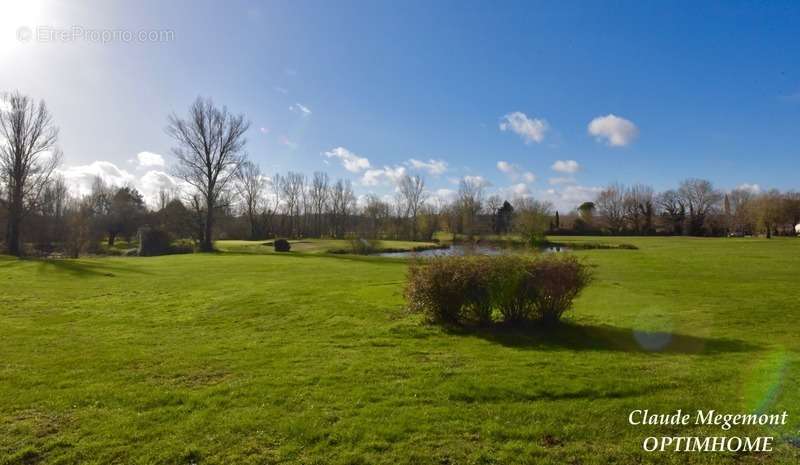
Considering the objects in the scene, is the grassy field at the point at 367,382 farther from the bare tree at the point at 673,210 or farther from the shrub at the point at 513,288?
the bare tree at the point at 673,210

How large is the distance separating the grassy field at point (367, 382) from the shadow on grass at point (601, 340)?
78mm

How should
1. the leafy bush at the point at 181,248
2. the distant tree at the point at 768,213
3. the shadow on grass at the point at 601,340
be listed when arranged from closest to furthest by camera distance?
the shadow on grass at the point at 601,340
the leafy bush at the point at 181,248
the distant tree at the point at 768,213

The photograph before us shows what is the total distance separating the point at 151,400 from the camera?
520cm

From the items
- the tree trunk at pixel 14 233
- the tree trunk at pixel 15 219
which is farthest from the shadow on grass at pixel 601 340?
the tree trunk at pixel 14 233

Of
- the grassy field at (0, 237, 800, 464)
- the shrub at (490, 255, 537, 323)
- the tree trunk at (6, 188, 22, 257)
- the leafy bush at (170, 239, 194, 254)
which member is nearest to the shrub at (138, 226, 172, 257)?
the leafy bush at (170, 239, 194, 254)

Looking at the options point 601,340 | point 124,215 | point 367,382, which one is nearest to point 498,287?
point 601,340

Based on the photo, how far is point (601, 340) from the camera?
336 inches

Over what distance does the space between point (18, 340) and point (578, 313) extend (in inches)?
490

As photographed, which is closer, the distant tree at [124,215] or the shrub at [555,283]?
the shrub at [555,283]

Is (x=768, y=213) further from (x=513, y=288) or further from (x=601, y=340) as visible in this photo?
(x=513, y=288)

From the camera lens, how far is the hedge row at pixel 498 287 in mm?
9203

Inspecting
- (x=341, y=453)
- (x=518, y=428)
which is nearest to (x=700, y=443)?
(x=518, y=428)

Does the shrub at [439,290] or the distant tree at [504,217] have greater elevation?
the distant tree at [504,217]

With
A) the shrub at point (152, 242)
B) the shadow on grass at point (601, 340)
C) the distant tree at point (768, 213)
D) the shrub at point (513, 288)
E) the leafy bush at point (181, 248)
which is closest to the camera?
the shadow on grass at point (601, 340)
